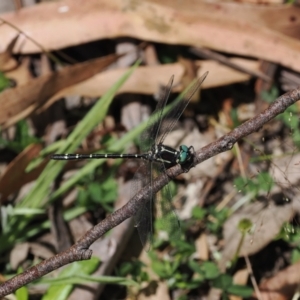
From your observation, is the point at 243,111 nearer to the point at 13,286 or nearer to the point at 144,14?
the point at 144,14

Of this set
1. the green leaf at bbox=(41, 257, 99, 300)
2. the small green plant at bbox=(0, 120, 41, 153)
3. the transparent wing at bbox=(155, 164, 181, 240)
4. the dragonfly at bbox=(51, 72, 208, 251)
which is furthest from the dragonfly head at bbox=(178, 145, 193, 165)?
→ the small green plant at bbox=(0, 120, 41, 153)

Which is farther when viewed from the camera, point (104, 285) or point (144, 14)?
point (144, 14)

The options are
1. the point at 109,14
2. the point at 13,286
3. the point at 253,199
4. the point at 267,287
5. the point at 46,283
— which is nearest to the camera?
the point at 13,286

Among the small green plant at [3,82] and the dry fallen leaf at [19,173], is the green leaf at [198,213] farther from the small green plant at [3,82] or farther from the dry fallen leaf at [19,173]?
the small green plant at [3,82]

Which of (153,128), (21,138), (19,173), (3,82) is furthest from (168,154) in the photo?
(3,82)

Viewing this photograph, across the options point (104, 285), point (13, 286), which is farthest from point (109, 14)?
point (13, 286)

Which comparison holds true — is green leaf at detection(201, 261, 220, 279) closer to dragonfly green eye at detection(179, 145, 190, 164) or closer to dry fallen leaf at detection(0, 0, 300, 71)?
dragonfly green eye at detection(179, 145, 190, 164)

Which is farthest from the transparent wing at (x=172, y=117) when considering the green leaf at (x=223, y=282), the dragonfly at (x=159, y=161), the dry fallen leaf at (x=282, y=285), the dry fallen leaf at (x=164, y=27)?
the dry fallen leaf at (x=164, y=27)

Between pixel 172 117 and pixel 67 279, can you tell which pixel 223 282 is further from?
pixel 172 117
